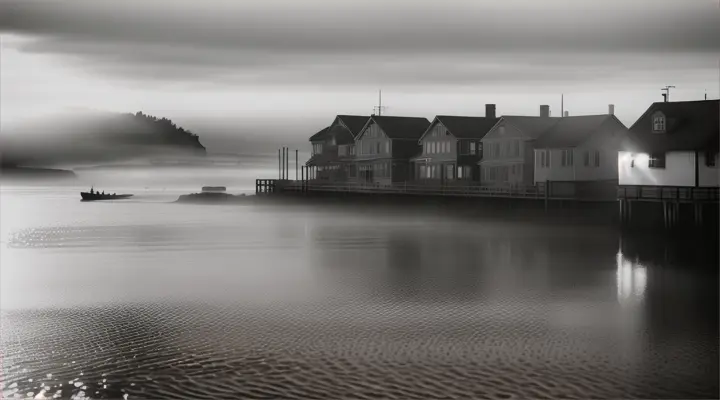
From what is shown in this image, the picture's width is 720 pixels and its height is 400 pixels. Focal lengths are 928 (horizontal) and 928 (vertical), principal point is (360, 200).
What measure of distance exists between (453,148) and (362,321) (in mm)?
71516

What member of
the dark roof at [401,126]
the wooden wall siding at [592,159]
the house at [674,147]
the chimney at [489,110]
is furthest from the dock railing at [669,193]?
the dark roof at [401,126]

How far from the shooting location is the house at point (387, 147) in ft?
336

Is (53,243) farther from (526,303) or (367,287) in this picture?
(526,303)

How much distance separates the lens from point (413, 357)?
1919cm

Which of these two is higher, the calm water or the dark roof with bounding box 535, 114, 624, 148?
the dark roof with bounding box 535, 114, 624, 148

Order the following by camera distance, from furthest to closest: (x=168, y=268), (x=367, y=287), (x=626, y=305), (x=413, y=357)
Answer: (x=168, y=268) < (x=367, y=287) < (x=626, y=305) < (x=413, y=357)

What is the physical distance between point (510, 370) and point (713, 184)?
4135 centimetres

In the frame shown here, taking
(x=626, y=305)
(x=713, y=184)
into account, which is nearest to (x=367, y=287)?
(x=626, y=305)

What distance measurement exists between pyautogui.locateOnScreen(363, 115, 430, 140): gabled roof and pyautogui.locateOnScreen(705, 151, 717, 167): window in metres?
49.7

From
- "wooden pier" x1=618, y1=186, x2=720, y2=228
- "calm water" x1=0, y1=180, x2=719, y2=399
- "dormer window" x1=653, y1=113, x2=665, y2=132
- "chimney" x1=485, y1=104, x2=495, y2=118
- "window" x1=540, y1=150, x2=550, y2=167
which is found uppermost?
"chimney" x1=485, y1=104, x2=495, y2=118

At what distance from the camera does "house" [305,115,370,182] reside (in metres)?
112

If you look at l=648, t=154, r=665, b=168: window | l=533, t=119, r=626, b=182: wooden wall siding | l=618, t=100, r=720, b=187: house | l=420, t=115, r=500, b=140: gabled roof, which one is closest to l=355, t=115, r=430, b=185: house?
l=420, t=115, r=500, b=140: gabled roof

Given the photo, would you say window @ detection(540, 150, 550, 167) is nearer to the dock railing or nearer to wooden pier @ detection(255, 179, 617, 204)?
wooden pier @ detection(255, 179, 617, 204)

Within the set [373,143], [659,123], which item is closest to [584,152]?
[659,123]
